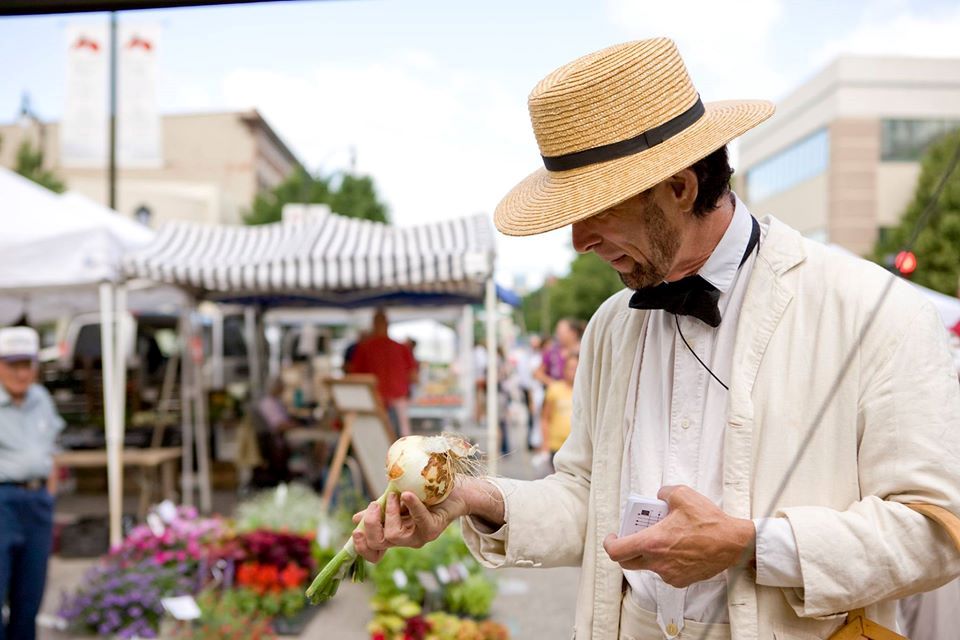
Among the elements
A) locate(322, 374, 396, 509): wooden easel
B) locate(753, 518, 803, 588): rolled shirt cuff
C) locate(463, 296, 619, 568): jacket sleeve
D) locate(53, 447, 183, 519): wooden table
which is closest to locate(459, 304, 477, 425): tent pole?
locate(53, 447, 183, 519): wooden table

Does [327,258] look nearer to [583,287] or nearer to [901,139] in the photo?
[901,139]

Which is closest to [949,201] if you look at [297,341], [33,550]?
[297,341]

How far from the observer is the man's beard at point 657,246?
1567 millimetres

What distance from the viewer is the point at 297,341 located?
57.5ft

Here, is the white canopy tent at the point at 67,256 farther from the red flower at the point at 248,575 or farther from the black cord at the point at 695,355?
Result: the black cord at the point at 695,355

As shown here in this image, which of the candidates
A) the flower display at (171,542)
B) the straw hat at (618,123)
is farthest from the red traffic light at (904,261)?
the flower display at (171,542)

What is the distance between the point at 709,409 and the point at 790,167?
131 feet

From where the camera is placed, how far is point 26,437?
14.7 feet

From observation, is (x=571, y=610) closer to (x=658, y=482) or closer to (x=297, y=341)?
(x=658, y=482)

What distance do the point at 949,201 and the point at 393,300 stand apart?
1572 centimetres

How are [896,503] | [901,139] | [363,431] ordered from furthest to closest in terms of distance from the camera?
[901,139] < [363,431] < [896,503]

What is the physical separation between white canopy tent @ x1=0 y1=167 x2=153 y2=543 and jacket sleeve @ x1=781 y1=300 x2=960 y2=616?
19.9 ft

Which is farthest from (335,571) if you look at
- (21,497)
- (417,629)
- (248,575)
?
(248,575)

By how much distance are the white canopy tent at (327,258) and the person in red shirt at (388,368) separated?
1082 mm
